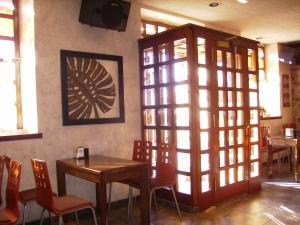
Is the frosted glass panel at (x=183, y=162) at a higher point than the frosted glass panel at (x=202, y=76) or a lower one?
lower

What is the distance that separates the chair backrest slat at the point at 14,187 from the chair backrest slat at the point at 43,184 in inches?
7.9

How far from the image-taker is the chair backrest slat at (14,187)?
2.35 meters

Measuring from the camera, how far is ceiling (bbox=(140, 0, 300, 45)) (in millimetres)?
4484

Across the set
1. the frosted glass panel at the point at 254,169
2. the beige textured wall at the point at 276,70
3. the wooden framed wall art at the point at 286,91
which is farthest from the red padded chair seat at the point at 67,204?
the wooden framed wall art at the point at 286,91

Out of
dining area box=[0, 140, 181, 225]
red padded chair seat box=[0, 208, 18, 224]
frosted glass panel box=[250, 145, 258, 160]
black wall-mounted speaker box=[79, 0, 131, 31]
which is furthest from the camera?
frosted glass panel box=[250, 145, 258, 160]

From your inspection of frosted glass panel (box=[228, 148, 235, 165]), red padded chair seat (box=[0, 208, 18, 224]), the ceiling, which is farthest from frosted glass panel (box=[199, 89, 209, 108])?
red padded chair seat (box=[0, 208, 18, 224])

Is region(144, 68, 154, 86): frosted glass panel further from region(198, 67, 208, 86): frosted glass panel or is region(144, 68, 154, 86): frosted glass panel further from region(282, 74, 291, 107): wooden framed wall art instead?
region(282, 74, 291, 107): wooden framed wall art

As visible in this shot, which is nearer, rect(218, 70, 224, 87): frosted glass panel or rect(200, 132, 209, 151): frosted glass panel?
rect(200, 132, 209, 151): frosted glass panel

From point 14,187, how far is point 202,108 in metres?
2.36

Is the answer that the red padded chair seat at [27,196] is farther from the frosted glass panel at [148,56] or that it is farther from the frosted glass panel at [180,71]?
the frosted glass panel at [148,56]

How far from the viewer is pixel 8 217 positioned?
2406 millimetres

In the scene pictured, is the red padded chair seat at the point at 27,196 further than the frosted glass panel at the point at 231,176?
No

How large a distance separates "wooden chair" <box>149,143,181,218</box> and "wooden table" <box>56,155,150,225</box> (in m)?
0.36

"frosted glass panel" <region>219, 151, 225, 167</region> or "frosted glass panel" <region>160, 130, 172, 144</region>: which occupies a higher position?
"frosted glass panel" <region>160, 130, 172, 144</region>
